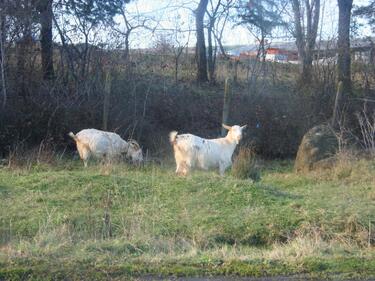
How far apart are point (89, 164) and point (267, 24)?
15587 millimetres

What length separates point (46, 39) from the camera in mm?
20000

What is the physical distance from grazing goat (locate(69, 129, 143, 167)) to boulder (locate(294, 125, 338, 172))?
13.5 ft

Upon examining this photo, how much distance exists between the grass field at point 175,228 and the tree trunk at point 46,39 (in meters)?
8.27

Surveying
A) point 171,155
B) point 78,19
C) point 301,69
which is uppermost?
point 78,19

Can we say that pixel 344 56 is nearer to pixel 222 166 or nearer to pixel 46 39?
pixel 46 39

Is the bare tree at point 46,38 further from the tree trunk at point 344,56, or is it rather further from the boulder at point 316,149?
the tree trunk at point 344,56

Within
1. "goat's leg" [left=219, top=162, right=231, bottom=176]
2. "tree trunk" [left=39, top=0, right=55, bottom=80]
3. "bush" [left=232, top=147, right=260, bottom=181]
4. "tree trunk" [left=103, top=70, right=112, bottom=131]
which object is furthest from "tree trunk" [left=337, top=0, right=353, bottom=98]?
"tree trunk" [left=39, top=0, right=55, bottom=80]

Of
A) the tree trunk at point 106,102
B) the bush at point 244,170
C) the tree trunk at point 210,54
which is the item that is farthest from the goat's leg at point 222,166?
the tree trunk at point 210,54

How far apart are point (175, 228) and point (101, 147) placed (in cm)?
732

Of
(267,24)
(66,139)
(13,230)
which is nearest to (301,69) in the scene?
(267,24)

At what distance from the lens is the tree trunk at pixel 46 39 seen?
64.1 ft

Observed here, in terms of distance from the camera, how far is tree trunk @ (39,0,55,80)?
64.1 ft

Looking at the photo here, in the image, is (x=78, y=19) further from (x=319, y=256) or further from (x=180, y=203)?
(x=319, y=256)

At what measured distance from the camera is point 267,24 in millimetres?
28266
